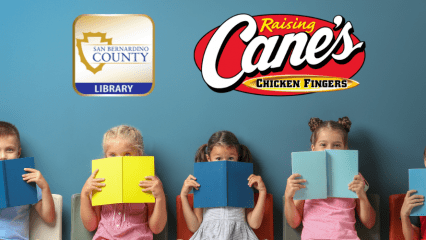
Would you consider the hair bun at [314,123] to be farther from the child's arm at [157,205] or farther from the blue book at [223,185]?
the child's arm at [157,205]

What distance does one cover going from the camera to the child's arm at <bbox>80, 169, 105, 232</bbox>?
6.91 ft

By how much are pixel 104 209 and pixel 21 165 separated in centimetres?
51

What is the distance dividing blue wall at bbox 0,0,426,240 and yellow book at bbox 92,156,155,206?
43 cm

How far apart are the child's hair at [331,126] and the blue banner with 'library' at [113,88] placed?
1070mm

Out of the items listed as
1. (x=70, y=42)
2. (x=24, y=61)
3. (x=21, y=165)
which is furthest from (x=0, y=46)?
(x=21, y=165)

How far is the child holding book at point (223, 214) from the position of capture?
2.17 metres

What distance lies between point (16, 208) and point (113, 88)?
35.6 inches

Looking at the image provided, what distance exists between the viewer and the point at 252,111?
2.54 meters

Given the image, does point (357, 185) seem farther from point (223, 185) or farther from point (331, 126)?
point (223, 185)

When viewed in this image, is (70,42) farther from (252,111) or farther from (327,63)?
(327,63)

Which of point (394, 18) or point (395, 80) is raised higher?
point (394, 18)

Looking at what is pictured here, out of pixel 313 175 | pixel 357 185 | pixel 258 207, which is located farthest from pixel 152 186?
pixel 357 185

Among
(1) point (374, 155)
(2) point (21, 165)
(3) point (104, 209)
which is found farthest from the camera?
(1) point (374, 155)

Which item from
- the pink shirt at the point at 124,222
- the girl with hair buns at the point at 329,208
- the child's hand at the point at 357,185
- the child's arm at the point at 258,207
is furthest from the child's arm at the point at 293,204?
the pink shirt at the point at 124,222
